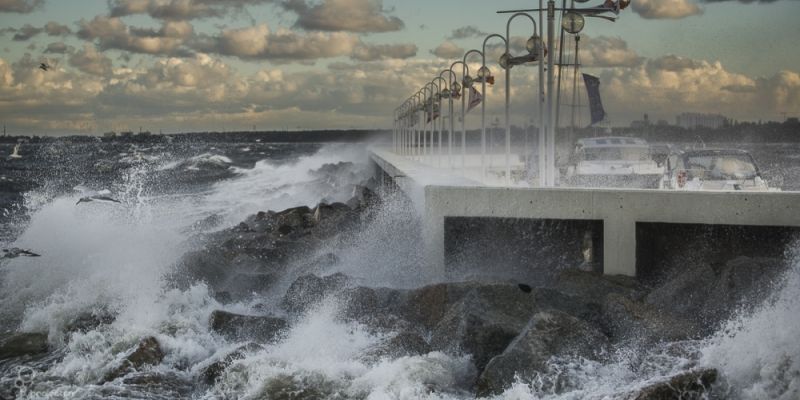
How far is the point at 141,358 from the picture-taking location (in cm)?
1130

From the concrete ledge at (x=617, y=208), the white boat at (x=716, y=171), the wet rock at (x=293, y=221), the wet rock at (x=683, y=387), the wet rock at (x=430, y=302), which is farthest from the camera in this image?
the wet rock at (x=293, y=221)

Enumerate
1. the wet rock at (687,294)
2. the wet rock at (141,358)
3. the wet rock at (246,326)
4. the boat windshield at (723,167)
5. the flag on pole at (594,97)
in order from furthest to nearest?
the flag on pole at (594,97) → the boat windshield at (723,167) → the wet rock at (246,326) → the wet rock at (687,294) → the wet rock at (141,358)

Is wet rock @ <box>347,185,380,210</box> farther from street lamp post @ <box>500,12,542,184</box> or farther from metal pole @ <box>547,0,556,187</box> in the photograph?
metal pole @ <box>547,0,556,187</box>

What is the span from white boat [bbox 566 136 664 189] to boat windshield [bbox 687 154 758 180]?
7.54 ft

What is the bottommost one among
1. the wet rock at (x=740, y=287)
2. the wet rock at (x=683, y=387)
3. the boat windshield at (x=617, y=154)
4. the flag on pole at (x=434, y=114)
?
the wet rock at (x=683, y=387)

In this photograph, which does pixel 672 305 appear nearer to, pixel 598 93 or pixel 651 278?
pixel 651 278

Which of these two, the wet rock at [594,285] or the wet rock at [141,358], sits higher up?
the wet rock at [594,285]

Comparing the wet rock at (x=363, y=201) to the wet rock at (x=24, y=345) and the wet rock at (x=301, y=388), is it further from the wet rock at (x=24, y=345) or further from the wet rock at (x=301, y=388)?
the wet rock at (x=301, y=388)

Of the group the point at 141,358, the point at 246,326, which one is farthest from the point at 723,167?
the point at 141,358

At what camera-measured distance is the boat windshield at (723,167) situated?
18250 mm

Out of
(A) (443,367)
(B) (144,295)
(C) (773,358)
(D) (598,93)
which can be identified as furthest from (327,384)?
(D) (598,93)

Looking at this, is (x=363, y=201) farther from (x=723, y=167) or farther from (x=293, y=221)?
(x=723, y=167)

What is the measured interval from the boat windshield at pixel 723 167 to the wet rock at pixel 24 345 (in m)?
12.4

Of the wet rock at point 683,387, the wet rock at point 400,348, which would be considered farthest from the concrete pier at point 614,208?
the wet rock at point 683,387
